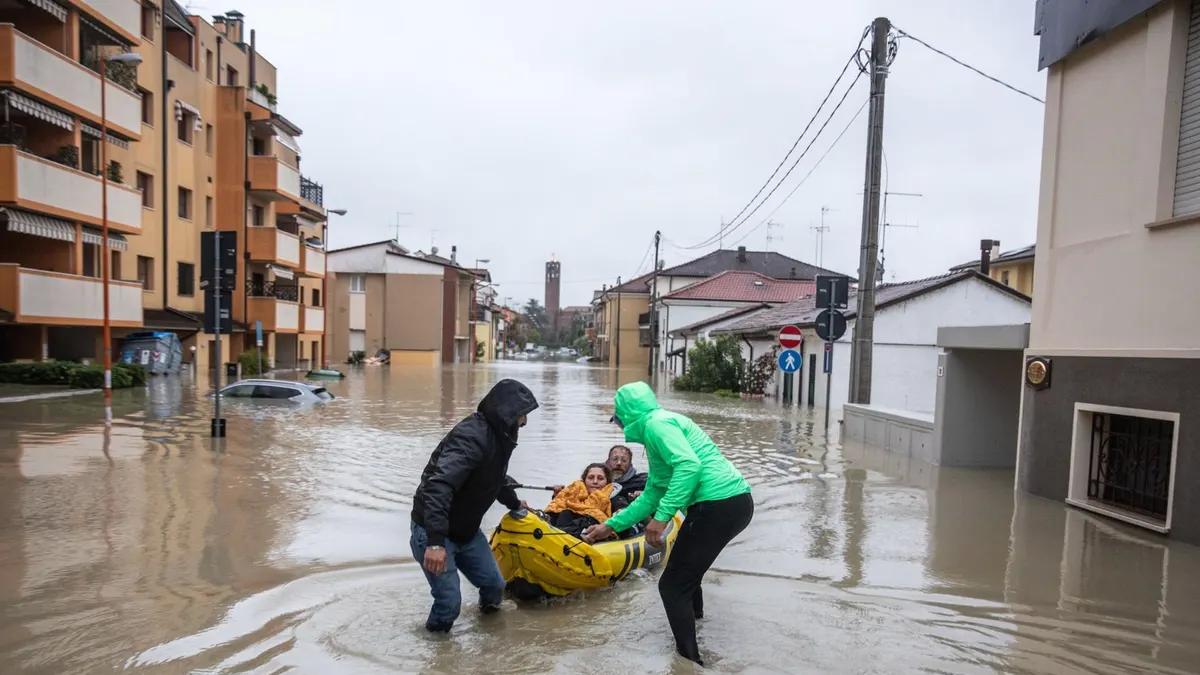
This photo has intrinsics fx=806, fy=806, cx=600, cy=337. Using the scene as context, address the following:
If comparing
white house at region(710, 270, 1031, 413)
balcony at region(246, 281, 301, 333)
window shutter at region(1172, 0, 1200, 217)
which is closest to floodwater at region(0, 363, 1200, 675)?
window shutter at region(1172, 0, 1200, 217)

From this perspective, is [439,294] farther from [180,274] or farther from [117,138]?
[117,138]

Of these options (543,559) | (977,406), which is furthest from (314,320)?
(543,559)

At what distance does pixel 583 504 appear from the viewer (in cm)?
693

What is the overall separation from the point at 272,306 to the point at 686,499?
33.1 meters

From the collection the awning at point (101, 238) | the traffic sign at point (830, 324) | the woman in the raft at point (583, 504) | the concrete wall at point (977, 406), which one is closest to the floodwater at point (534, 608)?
the concrete wall at point (977, 406)

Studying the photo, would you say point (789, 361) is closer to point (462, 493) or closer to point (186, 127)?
point (462, 493)

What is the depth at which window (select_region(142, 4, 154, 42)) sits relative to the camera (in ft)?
88.3

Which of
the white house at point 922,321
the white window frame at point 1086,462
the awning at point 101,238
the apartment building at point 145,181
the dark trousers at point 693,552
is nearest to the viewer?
the dark trousers at point 693,552

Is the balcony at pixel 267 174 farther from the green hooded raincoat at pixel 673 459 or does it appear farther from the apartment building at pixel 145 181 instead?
the green hooded raincoat at pixel 673 459

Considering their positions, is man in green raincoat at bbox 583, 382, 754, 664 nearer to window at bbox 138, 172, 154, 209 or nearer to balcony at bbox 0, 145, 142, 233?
balcony at bbox 0, 145, 142, 233

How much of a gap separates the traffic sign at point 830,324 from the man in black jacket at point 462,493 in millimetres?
9826

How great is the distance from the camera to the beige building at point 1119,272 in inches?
313

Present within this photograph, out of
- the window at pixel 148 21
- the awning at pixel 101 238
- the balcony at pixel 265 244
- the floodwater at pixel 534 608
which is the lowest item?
the floodwater at pixel 534 608

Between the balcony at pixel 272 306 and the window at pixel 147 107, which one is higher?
the window at pixel 147 107
